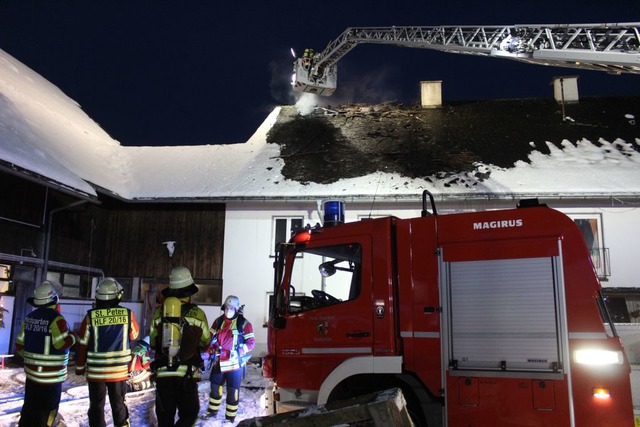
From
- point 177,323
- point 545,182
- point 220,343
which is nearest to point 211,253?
point 220,343

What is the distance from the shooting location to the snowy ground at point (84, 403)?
7.26 metres

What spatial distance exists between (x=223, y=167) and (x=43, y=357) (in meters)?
12.0

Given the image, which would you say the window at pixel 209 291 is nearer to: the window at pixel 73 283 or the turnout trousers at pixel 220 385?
the window at pixel 73 283

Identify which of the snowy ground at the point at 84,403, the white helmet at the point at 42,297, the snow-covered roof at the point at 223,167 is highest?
the snow-covered roof at the point at 223,167

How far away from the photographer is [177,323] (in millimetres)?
5051

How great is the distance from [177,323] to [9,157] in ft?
27.9

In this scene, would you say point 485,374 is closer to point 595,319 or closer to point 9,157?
point 595,319

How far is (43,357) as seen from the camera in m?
5.59

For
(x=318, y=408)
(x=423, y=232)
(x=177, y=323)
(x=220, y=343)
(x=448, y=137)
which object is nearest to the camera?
(x=318, y=408)

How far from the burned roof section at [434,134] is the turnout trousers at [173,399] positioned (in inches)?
427

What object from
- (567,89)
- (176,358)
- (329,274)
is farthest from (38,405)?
(567,89)

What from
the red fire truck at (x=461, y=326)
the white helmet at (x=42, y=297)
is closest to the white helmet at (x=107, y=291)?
the white helmet at (x=42, y=297)

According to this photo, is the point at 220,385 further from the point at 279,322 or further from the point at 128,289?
the point at 128,289

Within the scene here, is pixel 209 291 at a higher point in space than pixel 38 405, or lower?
higher
